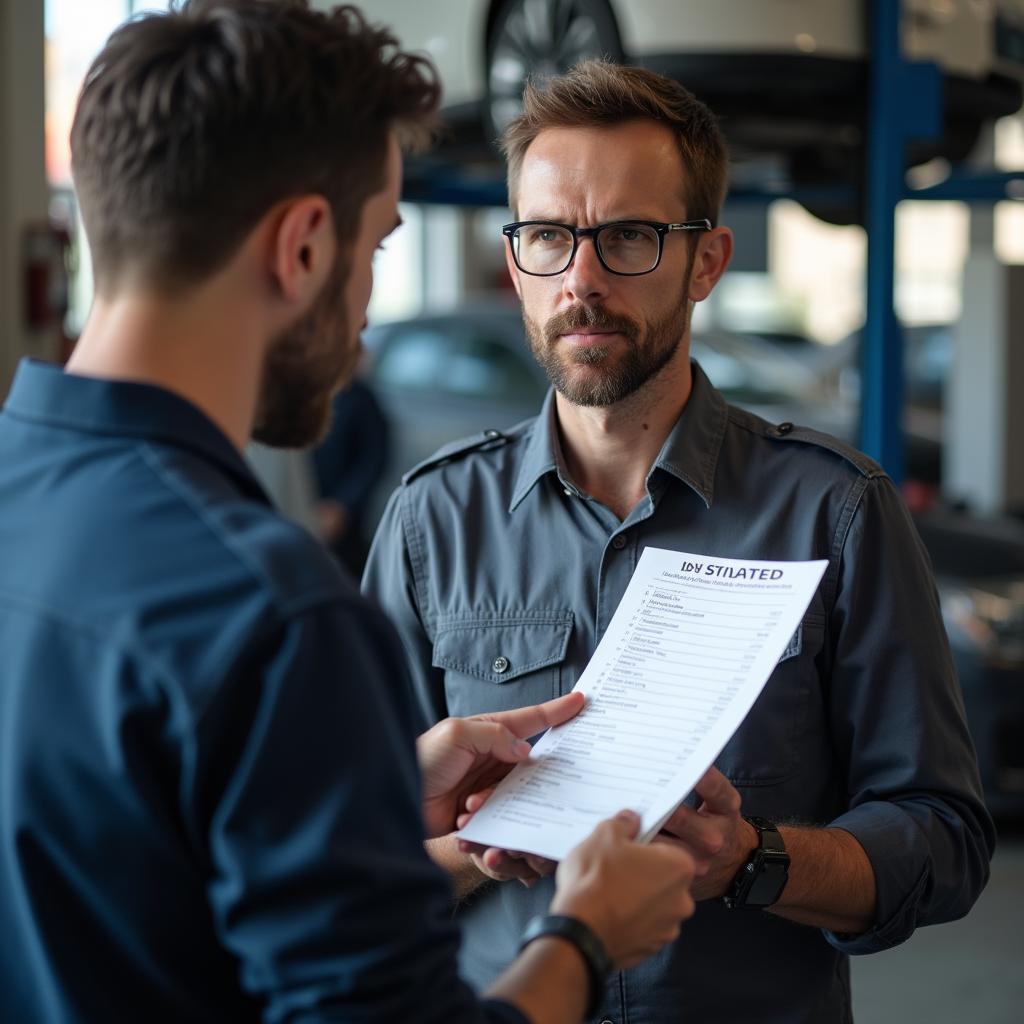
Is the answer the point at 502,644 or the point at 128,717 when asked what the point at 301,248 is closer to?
the point at 128,717

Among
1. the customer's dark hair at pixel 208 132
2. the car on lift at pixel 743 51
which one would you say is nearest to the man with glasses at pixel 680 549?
the customer's dark hair at pixel 208 132

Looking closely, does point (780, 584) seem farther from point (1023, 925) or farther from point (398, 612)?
point (1023, 925)

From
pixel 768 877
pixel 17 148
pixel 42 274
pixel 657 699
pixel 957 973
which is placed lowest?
pixel 957 973

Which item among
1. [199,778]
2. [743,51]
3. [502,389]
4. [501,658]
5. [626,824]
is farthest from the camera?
[502,389]

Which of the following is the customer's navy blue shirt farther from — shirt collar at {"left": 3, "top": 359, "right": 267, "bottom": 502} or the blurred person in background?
the blurred person in background

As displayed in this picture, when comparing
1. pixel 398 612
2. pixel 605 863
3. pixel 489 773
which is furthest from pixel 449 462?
pixel 605 863

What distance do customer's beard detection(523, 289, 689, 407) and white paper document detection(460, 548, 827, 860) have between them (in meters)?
0.29

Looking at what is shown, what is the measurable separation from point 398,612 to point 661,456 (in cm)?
40

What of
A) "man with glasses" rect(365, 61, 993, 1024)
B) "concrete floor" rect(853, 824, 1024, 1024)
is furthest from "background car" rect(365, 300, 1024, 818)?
"man with glasses" rect(365, 61, 993, 1024)

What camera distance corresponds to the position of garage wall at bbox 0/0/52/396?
4297 mm

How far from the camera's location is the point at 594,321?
172 cm

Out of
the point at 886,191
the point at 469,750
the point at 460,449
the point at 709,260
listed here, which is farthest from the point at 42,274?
the point at 469,750

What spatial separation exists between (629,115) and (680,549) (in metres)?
0.55

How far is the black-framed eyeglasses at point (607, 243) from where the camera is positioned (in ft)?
5.68
